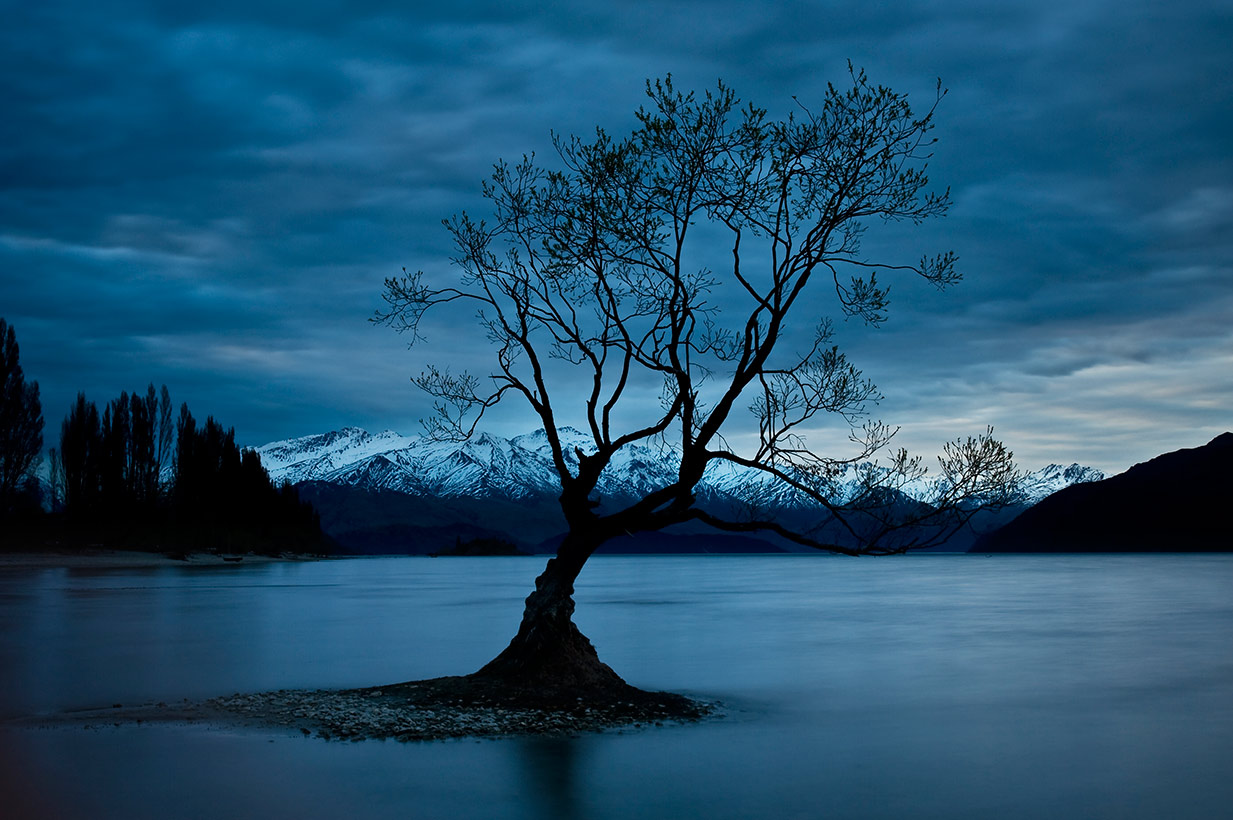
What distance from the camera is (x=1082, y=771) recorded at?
19391mm

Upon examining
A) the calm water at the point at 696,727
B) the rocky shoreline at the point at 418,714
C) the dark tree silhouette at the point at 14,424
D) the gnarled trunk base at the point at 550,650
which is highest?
the dark tree silhouette at the point at 14,424

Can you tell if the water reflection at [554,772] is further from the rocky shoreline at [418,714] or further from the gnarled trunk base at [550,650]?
the gnarled trunk base at [550,650]

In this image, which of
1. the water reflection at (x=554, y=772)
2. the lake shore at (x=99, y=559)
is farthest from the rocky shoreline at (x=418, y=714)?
the lake shore at (x=99, y=559)

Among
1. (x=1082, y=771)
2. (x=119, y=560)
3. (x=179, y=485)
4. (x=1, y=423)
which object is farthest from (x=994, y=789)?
(x=179, y=485)

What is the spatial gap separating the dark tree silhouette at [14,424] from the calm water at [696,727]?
2390 inches

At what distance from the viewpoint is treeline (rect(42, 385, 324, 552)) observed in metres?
137

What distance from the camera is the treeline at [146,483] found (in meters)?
137

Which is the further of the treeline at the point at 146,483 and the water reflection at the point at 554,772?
the treeline at the point at 146,483

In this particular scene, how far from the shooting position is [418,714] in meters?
20.3

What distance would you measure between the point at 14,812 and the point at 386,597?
8269 centimetres

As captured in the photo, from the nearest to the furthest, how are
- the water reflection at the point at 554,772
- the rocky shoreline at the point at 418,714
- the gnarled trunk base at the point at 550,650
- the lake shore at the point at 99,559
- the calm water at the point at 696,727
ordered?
the water reflection at the point at 554,772
the calm water at the point at 696,727
the rocky shoreline at the point at 418,714
the gnarled trunk base at the point at 550,650
the lake shore at the point at 99,559

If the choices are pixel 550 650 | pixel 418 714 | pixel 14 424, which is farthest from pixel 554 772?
pixel 14 424

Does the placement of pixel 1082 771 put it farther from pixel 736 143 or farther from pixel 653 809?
pixel 736 143

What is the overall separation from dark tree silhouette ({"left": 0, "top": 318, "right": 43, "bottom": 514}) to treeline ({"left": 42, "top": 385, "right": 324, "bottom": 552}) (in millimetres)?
12253
